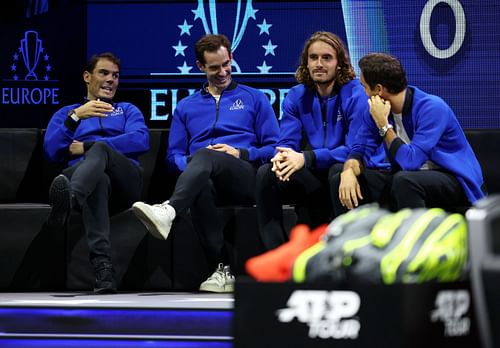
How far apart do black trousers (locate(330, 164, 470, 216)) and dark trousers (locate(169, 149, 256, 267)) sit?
1.44 ft

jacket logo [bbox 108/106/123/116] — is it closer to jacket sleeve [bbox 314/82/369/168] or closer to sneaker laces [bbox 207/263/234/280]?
sneaker laces [bbox 207/263/234/280]

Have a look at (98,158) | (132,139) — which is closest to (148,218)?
(98,158)

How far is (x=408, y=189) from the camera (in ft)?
11.2

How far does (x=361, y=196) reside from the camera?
351 cm

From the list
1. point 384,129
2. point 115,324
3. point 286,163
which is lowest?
point 115,324

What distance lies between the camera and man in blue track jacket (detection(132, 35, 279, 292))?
147 inches

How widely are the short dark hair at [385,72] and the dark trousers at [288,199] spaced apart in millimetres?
453

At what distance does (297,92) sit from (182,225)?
77 cm

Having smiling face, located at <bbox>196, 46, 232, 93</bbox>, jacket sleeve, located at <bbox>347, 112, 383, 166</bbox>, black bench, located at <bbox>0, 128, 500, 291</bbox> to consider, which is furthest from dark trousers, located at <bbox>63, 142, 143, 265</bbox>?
jacket sleeve, located at <bbox>347, 112, 383, 166</bbox>

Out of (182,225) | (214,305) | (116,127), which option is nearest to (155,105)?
(116,127)

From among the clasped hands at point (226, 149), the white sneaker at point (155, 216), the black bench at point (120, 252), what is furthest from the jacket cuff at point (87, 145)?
the white sneaker at point (155, 216)

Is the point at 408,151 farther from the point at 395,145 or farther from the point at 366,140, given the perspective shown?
the point at 366,140

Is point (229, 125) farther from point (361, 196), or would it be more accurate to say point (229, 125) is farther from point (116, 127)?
point (361, 196)

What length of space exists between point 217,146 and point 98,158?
521 millimetres
